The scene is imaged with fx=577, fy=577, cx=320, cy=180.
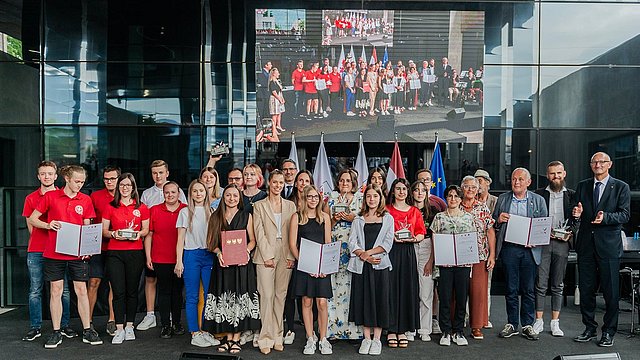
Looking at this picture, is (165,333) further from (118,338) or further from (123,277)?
(123,277)

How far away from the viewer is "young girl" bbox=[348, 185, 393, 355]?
5.41m

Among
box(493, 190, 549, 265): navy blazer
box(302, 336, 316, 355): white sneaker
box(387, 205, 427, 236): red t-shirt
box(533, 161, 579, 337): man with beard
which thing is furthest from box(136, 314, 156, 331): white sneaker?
box(533, 161, 579, 337): man with beard

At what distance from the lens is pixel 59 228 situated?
5559 mm

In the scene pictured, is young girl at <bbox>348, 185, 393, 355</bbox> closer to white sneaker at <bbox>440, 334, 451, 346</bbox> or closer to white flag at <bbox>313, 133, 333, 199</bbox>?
white sneaker at <bbox>440, 334, 451, 346</bbox>

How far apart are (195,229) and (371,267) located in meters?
1.74

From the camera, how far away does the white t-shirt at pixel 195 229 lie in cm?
559

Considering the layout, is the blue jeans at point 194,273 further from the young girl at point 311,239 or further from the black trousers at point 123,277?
the young girl at point 311,239

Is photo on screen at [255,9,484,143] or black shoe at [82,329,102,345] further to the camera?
photo on screen at [255,9,484,143]

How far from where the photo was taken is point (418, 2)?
9.61m

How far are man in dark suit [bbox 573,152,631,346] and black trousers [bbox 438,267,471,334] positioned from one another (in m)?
1.26

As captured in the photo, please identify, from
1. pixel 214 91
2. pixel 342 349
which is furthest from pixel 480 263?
pixel 214 91

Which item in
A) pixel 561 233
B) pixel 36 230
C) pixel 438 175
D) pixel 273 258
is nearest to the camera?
pixel 273 258

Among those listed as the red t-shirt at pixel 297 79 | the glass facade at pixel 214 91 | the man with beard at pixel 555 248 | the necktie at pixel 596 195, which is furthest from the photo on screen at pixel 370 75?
the necktie at pixel 596 195

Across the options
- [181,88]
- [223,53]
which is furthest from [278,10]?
[181,88]
